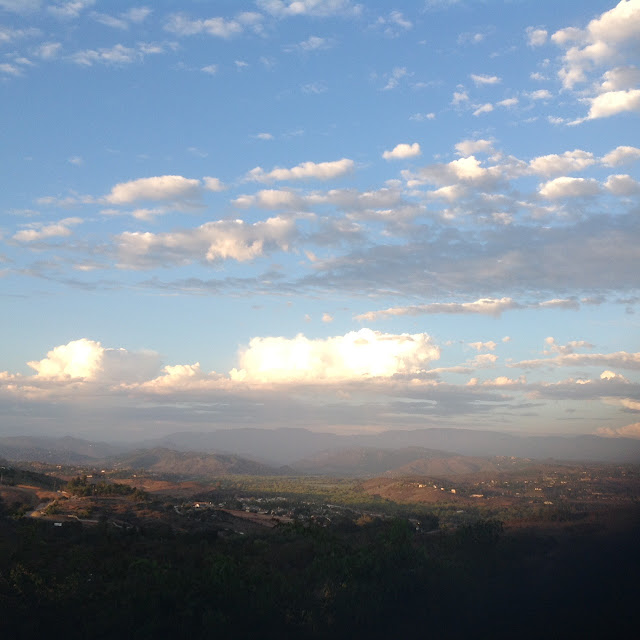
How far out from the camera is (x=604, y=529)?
36.4 meters

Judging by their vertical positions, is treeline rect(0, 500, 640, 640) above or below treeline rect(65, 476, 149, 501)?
above

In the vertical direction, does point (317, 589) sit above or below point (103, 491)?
above

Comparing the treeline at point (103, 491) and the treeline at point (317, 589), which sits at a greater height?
the treeline at point (317, 589)

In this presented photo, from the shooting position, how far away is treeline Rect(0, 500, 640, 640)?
21.3 meters

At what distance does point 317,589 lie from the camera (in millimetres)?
26719

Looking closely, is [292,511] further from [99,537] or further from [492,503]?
[99,537]

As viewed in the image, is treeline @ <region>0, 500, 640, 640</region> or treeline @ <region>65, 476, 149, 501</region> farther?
treeline @ <region>65, 476, 149, 501</region>

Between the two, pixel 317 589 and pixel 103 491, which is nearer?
pixel 317 589

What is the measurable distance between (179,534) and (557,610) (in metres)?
28.4

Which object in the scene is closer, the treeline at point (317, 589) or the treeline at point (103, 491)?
the treeline at point (317, 589)

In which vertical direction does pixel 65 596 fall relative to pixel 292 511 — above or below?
above

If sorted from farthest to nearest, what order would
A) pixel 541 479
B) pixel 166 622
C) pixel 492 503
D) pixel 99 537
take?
pixel 541 479 < pixel 492 503 < pixel 99 537 < pixel 166 622

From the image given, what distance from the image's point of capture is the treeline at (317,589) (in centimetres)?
2131

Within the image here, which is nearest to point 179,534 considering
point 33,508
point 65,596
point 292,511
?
point 65,596
